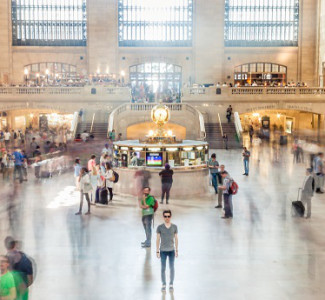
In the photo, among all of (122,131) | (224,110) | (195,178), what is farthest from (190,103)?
(195,178)

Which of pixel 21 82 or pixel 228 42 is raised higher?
pixel 228 42

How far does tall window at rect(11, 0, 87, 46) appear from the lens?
4947 cm

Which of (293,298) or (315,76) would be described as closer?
(293,298)

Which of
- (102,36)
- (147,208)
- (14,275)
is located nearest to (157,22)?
(102,36)

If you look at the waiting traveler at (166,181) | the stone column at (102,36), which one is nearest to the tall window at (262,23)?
the stone column at (102,36)

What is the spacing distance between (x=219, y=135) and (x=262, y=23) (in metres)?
18.5

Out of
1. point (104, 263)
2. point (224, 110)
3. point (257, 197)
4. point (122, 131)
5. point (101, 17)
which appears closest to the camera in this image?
point (104, 263)

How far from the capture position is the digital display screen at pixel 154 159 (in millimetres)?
18000

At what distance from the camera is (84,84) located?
42.3 m

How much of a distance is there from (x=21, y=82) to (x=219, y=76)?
17.7 m

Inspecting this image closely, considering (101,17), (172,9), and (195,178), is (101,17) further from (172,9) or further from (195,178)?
(195,178)

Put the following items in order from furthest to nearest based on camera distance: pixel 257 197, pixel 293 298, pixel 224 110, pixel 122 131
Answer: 1. pixel 224 110
2. pixel 122 131
3. pixel 257 197
4. pixel 293 298

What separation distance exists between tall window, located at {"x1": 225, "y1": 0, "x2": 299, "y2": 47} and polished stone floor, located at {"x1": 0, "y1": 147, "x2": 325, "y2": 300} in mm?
33302

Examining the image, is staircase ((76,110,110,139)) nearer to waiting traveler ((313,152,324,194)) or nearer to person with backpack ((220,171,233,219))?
waiting traveler ((313,152,324,194))
